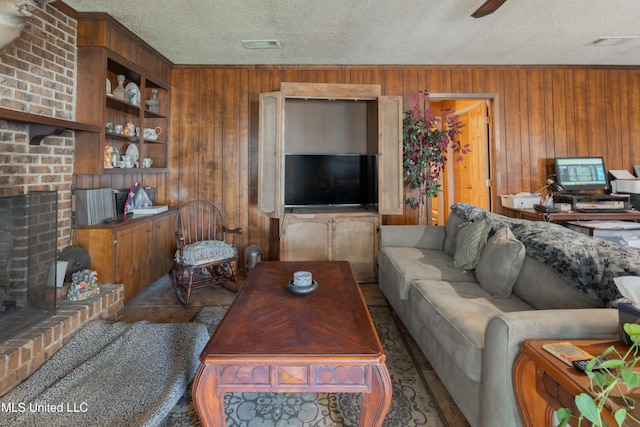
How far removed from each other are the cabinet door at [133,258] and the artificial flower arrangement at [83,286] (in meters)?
0.26

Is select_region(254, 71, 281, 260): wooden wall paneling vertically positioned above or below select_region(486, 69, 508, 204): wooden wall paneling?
below

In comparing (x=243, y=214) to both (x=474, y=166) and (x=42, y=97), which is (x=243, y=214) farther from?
(x=474, y=166)

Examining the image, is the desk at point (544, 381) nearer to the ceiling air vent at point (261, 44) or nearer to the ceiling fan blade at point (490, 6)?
the ceiling fan blade at point (490, 6)

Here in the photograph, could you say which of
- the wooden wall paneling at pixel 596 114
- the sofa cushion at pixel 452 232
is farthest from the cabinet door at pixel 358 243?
the wooden wall paneling at pixel 596 114

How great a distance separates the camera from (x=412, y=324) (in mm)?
2162

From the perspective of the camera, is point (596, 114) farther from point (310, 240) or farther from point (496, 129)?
point (310, 240)

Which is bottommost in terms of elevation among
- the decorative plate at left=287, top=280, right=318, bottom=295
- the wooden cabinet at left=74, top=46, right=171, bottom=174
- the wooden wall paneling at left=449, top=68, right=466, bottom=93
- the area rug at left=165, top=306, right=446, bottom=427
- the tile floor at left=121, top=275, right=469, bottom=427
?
the area rug at left=165, top=306, right=446, bottom=427

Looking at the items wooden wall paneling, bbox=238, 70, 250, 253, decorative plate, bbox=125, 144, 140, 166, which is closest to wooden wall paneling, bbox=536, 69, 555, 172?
wooden wall paneling, bbox=238, 70, 250, 253

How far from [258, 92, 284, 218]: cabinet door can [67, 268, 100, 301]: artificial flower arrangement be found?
168 centimetres

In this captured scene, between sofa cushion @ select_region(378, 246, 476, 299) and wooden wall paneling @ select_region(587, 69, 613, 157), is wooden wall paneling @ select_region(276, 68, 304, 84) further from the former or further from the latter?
wooden wall paneling @ select_region(587, 69, 613, 157)

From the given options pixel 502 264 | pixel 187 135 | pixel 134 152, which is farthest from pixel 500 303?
pixel 187 135

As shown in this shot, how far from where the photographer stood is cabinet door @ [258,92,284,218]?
11.2 feet

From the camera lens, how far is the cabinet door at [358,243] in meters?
3.52

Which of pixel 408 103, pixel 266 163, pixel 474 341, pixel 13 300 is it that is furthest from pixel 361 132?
pixel 13 300
